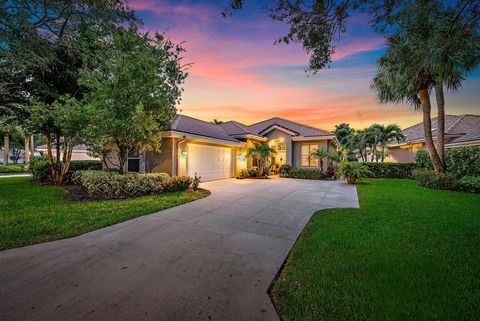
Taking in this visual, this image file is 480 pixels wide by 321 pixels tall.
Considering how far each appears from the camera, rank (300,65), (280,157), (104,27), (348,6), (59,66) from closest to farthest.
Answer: (348,6)
(300,65)
(104,27)
(59,66)
(280,157)

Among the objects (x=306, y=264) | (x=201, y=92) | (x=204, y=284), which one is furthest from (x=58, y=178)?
(x=306, y=264)

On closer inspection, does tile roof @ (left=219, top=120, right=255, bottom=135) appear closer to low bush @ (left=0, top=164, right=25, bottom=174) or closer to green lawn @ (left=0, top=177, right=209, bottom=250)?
green lawn @ (left=0, top=177, right=209, bottom=250)

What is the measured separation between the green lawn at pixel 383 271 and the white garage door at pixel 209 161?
9208 millimetres

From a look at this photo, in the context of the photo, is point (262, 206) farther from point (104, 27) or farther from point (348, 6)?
point (104, 27)

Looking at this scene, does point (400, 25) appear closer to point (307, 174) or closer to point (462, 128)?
point (307, 174)

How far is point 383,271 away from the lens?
2.82 m

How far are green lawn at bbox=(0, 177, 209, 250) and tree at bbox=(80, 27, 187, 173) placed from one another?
2759 mm

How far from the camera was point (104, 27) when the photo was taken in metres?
7.36

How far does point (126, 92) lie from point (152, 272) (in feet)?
24.7

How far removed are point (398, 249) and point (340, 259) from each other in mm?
1252

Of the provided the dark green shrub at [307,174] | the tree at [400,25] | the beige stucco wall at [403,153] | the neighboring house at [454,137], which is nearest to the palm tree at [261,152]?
the dark green shrub at [307,174]

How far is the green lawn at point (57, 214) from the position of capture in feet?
13.9

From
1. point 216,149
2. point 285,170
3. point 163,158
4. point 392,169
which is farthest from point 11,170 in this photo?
point 392,169

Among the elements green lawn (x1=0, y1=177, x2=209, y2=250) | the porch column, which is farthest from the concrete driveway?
the porch column
